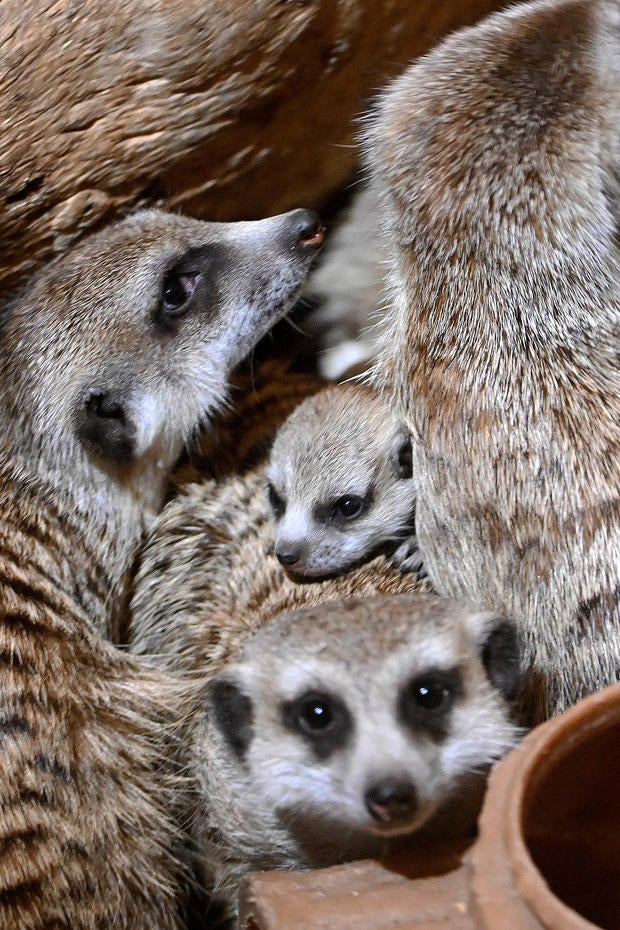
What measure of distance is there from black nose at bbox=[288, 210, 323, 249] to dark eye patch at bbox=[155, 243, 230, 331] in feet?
0.40

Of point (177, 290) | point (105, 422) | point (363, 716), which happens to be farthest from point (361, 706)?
point (177, 290)

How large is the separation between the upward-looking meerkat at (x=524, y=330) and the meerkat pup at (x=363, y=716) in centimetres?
12

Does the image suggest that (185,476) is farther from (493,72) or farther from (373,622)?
(493,72)

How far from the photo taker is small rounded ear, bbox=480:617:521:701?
4.33 ft

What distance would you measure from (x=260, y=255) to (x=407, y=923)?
1126 millimetres

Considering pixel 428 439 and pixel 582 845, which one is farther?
pixel 428 439

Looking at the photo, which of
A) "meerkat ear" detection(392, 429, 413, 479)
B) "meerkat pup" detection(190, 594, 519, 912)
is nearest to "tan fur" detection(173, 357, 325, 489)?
"meerkat ear" detection(392, 429, 413, 479)

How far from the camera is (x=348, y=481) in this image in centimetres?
182

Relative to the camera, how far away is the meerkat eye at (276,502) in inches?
72.7

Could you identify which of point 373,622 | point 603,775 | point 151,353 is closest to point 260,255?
point 151,353

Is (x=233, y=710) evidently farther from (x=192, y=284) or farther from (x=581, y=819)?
(x=192, y=284)

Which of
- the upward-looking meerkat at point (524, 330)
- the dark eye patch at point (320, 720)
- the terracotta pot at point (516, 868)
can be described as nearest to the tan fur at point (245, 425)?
the upward-looking meerkat at point (524, 330)

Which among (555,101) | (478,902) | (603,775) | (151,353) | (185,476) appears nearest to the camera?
(478,902)

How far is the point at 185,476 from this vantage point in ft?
6.48
